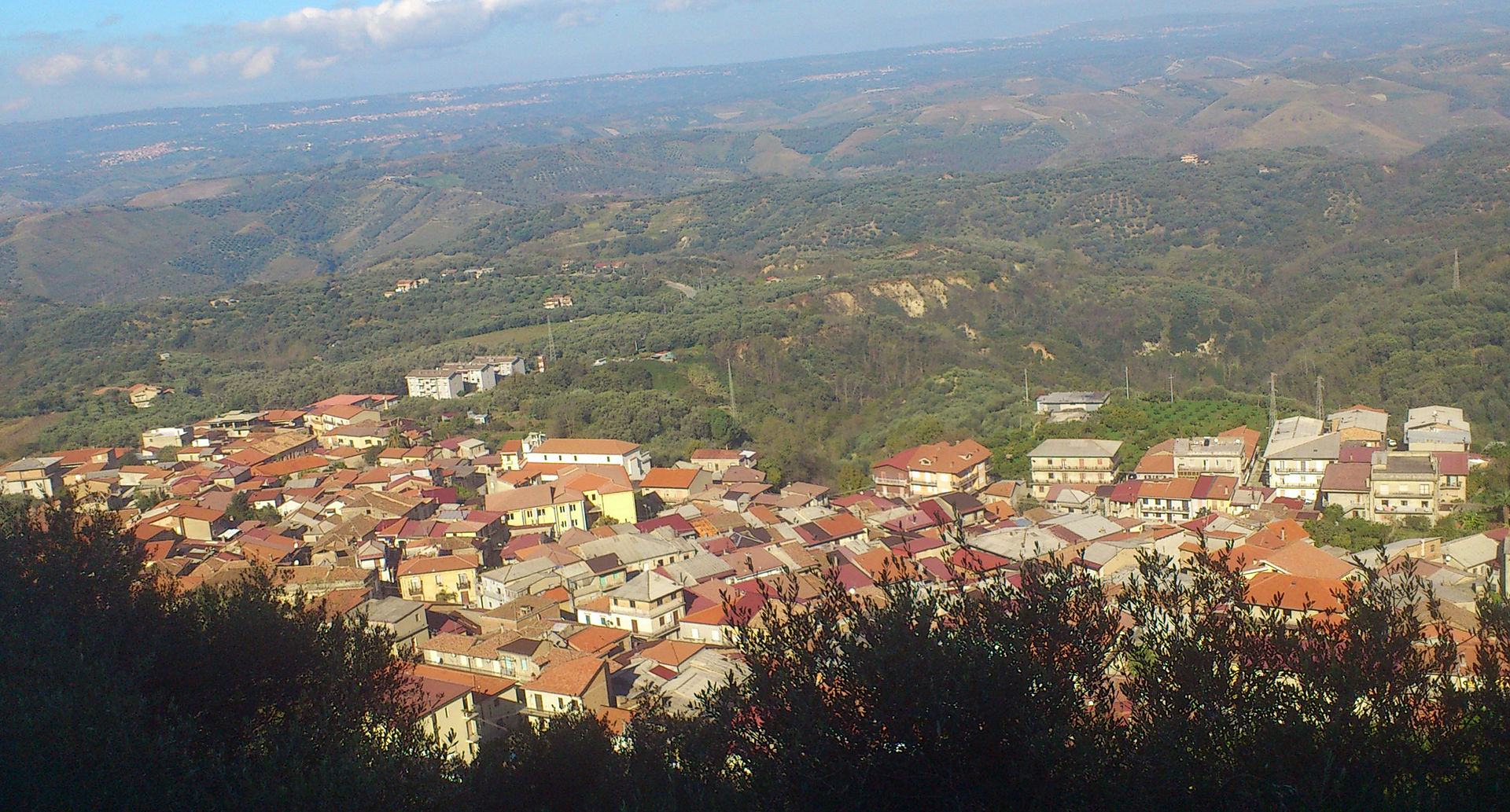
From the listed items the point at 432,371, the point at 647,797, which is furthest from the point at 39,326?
the point at 647,797

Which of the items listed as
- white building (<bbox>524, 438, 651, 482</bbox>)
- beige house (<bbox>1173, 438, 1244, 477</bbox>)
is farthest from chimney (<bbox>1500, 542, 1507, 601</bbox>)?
white building (<bbox>524, 438, 651, 482</bbox>)

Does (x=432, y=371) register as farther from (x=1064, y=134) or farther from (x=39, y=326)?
(x=1064, y=134)

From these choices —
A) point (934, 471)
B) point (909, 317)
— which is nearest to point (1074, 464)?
point (934, 471)

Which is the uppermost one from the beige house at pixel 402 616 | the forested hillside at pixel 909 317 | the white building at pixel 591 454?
the beige house at pixel 402 616

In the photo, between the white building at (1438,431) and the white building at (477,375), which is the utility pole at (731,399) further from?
the white building at (1438,431)

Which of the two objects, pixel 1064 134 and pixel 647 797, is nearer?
pixel 647 797

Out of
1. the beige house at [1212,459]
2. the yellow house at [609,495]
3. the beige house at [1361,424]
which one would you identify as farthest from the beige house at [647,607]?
the beige house at [1361,424]
